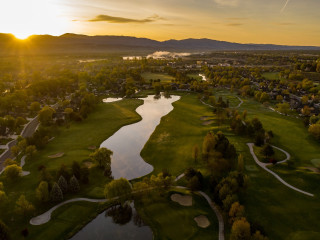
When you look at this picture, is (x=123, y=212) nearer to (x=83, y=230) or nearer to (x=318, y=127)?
(x=83, y=230)

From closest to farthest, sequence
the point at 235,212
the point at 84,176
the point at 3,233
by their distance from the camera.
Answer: the point at 3,233 → the point at 235,212 → the point at 84,176

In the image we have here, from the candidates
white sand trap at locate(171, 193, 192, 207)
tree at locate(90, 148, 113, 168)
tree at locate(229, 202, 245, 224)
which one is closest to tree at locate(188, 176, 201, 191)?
white sand trap at locate(171, 193, 192, 207)

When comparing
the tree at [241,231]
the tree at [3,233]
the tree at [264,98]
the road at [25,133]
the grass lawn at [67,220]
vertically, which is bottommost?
Answer: the grass lawn at [67,220]

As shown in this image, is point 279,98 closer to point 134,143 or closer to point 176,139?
point 176,139

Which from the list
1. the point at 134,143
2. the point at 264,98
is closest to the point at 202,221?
the point at 134,143

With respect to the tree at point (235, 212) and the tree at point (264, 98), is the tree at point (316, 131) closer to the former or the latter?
the tree at point (264, 98)

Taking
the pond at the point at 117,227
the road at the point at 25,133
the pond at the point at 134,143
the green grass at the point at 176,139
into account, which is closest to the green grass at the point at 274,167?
the green grass at the point at 176,139
